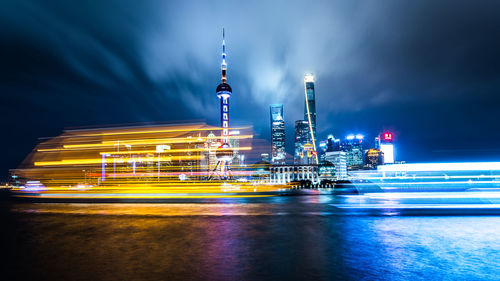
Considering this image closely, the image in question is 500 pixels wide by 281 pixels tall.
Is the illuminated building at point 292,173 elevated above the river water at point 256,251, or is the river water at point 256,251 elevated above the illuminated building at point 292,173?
the river water at point 256,251

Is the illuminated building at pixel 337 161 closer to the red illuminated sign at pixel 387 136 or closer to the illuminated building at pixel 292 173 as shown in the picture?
the illuminated building at pixel 292 173

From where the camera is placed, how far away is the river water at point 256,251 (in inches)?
162

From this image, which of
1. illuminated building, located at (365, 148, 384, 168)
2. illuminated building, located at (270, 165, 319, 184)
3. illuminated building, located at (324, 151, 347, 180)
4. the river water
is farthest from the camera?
illuminated building, located at (324, 151, 347, 180)

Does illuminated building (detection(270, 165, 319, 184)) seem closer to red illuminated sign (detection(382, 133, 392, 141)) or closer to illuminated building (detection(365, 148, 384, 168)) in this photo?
illuminated building (detection(365, 148, 384, 168))

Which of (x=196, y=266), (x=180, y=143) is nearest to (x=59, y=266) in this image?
(x=196, y=266)

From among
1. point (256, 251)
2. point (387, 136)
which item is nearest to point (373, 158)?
point (387, 136)

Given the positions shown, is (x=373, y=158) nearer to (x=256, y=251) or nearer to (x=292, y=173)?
(x=292, y=173)

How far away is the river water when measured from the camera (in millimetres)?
4105

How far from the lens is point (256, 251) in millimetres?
5398

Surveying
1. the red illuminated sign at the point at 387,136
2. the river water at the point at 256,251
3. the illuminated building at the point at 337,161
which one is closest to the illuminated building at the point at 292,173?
the illuminated building at the point at 337,161

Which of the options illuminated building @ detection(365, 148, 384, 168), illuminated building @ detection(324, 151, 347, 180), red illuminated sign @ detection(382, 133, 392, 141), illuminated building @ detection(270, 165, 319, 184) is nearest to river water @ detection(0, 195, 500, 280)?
red illuminated sign @ detection(382, 133, 392, 141)

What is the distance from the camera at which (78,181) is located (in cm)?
2164

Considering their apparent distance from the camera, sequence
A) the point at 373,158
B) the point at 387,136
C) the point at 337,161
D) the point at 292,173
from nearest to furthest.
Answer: the point at 387,136 < the point at 373,158 < the point at 292,173 < the point at 337,161

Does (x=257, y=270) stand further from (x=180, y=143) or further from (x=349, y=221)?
(x=180, y=143)
